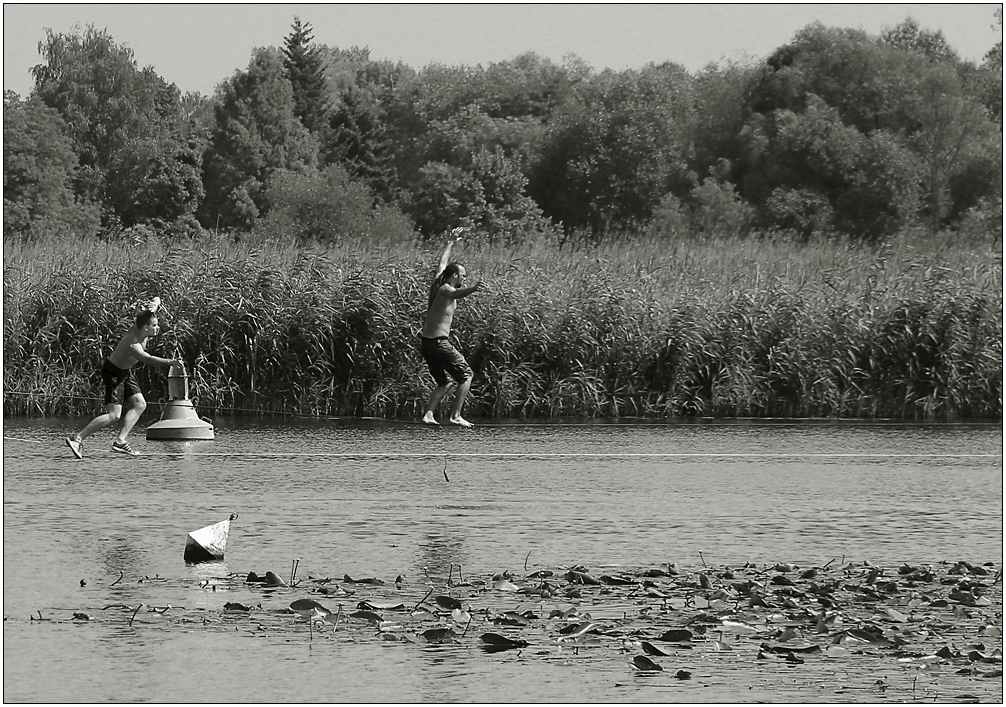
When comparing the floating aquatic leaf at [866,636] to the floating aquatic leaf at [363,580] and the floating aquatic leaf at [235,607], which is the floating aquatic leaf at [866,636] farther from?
the floating aquatic leaf at [235,607]

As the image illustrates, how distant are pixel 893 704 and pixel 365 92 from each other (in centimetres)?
8987

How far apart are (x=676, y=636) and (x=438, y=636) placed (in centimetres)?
118

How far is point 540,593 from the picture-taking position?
9.14 metres

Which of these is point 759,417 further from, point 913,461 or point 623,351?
point 913,461

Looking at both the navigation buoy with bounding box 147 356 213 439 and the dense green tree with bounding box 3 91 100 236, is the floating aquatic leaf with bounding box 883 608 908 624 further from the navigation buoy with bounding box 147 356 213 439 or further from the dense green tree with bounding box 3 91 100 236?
the dense green tree with bounding box 3 91 100 236

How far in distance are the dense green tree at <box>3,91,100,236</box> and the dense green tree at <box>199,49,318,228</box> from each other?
278 inches

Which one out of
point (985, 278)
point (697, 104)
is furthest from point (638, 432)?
point (697, 104)

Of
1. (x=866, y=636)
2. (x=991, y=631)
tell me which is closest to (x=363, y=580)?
(x=866, y=636)

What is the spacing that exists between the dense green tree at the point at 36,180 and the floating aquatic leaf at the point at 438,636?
54.3 m

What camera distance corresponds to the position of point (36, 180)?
214ft

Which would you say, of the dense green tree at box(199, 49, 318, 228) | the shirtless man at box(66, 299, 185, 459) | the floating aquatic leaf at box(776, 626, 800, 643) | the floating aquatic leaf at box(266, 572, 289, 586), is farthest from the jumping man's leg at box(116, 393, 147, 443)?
the dense green tree at box(199, 49, 318, 228)

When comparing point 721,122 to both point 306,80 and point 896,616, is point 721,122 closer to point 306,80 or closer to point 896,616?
point 306,80

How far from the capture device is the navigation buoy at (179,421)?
17984mm

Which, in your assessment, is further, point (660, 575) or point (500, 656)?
point (660, 575)
